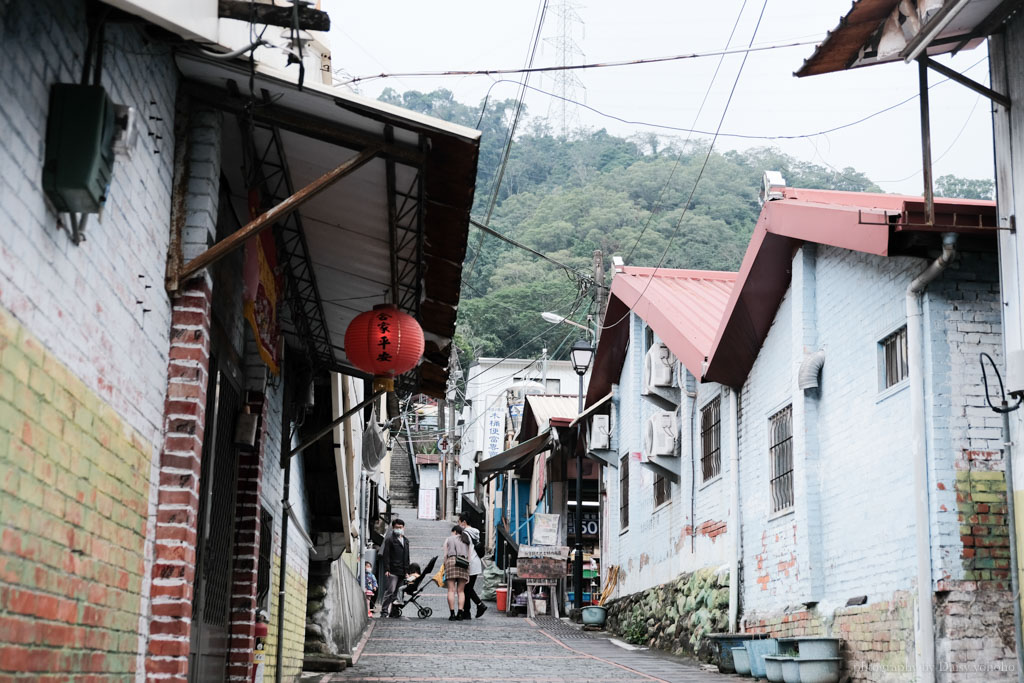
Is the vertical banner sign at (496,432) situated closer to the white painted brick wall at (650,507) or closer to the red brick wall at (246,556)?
the white painted brick wall at (650,507)

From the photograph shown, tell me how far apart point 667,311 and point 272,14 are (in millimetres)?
13404

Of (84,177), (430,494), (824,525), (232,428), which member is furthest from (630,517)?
(430,494)

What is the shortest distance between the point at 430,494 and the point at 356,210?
180ft

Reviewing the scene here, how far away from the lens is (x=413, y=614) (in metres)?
26.2

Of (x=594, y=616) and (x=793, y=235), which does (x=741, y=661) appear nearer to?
(x=793, y=235)

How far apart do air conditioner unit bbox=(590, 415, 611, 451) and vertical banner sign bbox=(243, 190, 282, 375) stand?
1454 centimetres

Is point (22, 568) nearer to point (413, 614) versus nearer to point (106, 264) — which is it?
point (106, 264)

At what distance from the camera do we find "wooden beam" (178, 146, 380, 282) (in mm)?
5863

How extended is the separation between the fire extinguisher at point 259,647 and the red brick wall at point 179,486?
3.45 metres

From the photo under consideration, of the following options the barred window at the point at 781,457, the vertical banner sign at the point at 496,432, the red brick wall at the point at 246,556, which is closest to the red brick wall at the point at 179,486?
the red brick wall at the point at 246,556

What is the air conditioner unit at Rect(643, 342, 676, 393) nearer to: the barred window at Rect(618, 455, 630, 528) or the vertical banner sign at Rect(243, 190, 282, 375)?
the barred window at Rect(618, 455, 630, 528)

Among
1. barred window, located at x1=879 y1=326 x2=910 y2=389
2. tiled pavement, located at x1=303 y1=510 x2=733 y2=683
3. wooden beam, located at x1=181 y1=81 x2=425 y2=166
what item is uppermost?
wooden beam, located at x1=181 y1=81 x2=425 y2=166

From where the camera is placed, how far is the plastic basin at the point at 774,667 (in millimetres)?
11734

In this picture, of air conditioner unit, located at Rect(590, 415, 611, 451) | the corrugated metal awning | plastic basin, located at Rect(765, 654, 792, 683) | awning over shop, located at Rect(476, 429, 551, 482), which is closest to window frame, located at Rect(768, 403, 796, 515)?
plastic basin, located at Rect(765, 654, 792, 683)
